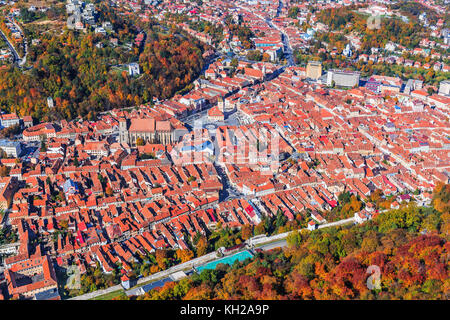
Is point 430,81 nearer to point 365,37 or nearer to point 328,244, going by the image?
point 365,37

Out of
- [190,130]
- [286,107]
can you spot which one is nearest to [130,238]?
[190,130]

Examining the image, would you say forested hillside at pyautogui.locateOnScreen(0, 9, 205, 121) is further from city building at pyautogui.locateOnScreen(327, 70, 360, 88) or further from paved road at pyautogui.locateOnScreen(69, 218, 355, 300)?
paved road at pyautogui.locateOnScreen(69, 218, 355, 300)

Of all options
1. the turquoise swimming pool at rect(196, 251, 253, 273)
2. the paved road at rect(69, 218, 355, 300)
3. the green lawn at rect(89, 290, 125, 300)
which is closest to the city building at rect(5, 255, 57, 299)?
the paved road at rect(69, 218, 355, 300)

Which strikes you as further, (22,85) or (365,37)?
(365,37)

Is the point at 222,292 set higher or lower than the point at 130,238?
higher

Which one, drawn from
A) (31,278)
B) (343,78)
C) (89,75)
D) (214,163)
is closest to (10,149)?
(89,75)

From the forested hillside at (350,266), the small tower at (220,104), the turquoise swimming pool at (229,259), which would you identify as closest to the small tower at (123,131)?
the small tower at (220,104)

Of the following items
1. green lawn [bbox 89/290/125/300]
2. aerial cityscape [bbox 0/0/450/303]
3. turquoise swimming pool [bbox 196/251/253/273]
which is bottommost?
turquoise swimming pool [bbox 196/251/253/273]
